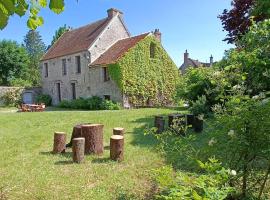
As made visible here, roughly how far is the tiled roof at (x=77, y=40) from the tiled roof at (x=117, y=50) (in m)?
1.67

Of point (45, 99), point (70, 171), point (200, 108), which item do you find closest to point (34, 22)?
point (70, 171)

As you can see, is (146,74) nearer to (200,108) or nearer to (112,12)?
(112,12)

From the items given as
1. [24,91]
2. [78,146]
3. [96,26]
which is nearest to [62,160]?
[78,146]

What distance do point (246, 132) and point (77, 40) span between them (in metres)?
29.7

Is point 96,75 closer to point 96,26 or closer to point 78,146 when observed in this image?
point 96,26

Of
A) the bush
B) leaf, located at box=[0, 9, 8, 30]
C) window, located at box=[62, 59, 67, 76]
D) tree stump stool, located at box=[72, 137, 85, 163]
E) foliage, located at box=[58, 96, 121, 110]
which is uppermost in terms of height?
window, located at box=[62, 59, 67, 76]

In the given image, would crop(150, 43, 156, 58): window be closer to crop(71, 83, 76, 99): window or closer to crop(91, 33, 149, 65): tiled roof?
crop(91, 33, 149, 65): tiled roof

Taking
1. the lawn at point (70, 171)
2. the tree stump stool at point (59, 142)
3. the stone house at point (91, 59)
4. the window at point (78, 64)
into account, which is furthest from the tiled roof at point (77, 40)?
the tree stump stool at point (59, 142)

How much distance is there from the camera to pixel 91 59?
1161 inches

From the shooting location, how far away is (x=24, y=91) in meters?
35.2

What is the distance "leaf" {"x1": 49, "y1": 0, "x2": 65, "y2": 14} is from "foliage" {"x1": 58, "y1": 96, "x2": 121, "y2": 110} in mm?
23581

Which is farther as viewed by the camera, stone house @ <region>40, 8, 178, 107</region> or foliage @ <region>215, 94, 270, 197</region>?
stone house @ <region>40, 8, 178, 107</region>

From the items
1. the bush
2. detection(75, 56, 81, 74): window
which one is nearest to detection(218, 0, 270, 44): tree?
detection(75, 56, 81, 74): window

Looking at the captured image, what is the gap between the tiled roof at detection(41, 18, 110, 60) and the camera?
30261mm
